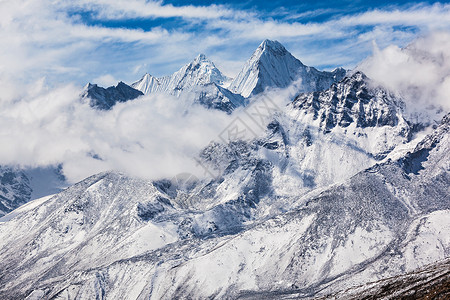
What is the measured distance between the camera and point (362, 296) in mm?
187875

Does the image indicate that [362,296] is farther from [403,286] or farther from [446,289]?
[446,289]

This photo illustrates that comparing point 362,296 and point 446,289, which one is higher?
point 446,289

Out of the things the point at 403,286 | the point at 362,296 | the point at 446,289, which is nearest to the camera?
the point at 446,289

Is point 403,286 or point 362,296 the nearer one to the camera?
point 403,286

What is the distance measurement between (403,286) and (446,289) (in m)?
26.0

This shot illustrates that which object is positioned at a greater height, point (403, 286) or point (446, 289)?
point (446, 289)

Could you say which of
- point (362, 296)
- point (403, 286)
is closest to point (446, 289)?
A: point (403, 286)

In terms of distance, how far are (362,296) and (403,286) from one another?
16933mm

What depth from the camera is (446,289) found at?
151125mm

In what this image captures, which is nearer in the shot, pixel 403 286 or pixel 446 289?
pixel 446 289

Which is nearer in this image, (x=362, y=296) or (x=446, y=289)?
A: (x=446, y=289)

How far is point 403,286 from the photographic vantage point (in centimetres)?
17625

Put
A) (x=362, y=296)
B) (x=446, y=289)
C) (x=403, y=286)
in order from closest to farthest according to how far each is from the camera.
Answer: (x=446, y=289) → (x=403, y=286) → (x=362, y=296)
